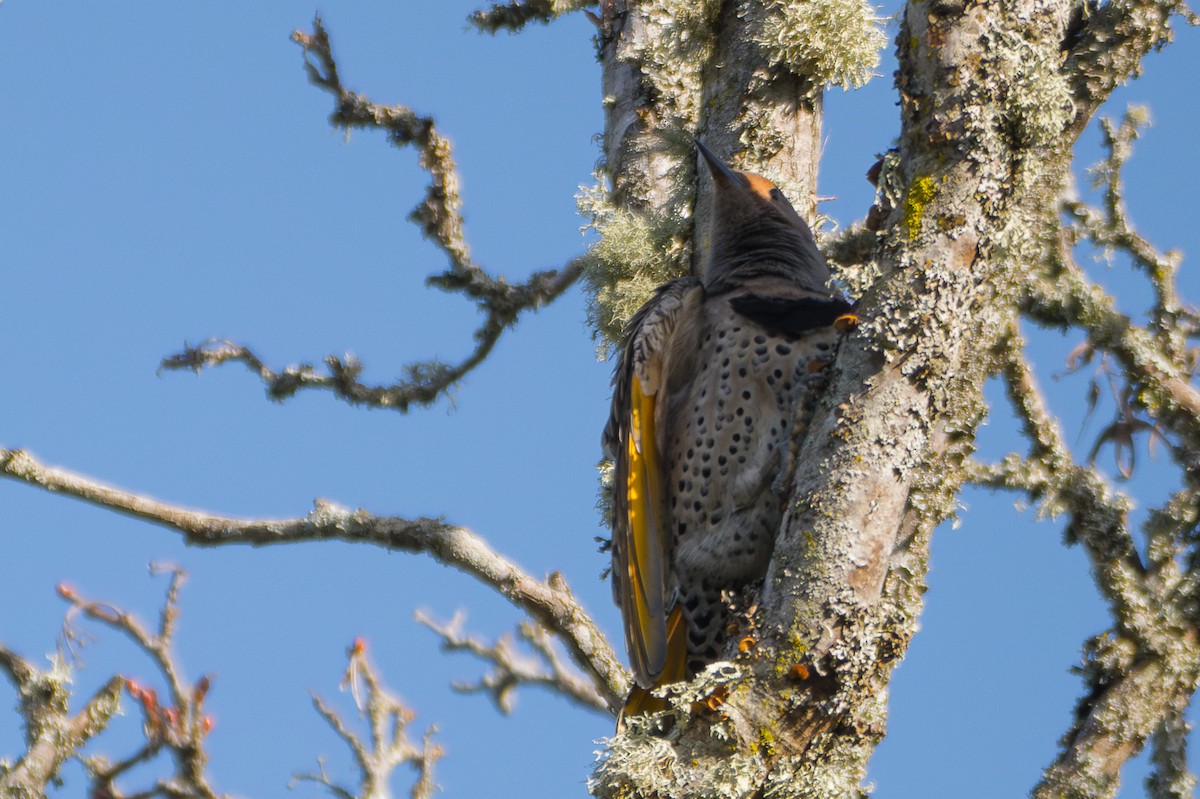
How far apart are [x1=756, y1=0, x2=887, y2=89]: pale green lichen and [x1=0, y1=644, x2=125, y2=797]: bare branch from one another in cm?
354

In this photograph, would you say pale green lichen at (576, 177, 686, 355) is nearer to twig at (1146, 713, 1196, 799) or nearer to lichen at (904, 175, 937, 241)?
lichen at (904, 175, 937, 241)

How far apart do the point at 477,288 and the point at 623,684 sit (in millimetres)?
1740

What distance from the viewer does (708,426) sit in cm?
428

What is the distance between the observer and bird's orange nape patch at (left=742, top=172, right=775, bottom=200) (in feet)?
14.9

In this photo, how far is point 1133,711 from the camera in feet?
14.0

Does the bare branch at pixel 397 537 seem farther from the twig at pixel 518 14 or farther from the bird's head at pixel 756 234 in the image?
the twig at pixel 518 14

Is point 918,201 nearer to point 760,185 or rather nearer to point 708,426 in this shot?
point 708,426

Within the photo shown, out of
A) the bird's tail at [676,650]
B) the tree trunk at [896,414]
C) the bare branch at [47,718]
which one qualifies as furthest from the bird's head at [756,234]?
the bare branch at [47,718]

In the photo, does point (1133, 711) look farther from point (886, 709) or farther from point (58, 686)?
point (58, 686)

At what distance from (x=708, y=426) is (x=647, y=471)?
261 mm

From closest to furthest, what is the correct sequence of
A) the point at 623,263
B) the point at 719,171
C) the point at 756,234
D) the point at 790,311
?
1. the point at 790,311
2. the point at 719,171
3. the point at 756,234
4. the point at 623,263

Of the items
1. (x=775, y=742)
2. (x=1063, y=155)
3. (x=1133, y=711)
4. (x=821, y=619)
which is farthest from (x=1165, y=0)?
(x=1133, y=711)

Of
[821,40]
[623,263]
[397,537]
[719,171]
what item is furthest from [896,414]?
[397,537]

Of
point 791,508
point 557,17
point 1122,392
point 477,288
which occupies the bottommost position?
point 791,508
